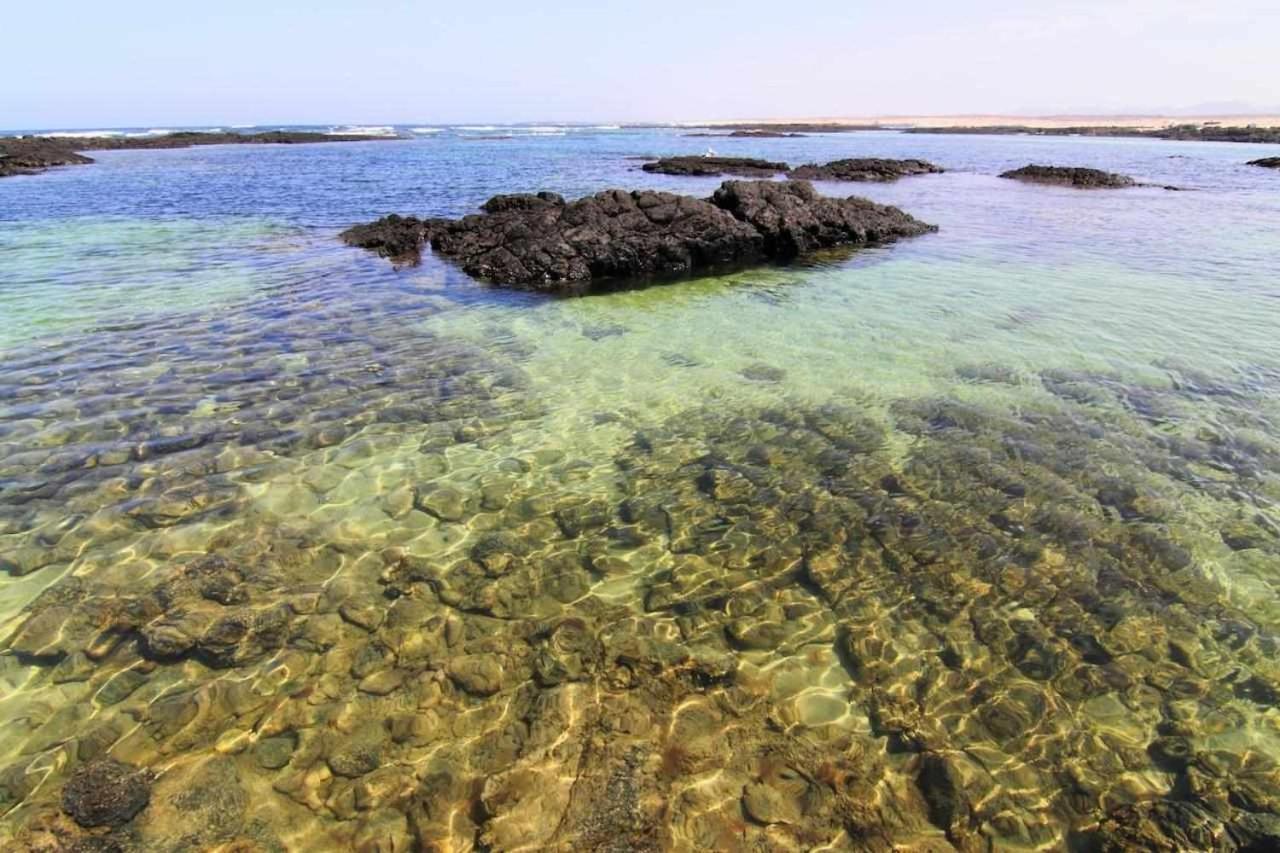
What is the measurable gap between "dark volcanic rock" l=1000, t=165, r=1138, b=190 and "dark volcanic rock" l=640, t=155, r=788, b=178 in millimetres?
15852

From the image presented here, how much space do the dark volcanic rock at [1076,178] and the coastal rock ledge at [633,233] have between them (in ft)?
71.7

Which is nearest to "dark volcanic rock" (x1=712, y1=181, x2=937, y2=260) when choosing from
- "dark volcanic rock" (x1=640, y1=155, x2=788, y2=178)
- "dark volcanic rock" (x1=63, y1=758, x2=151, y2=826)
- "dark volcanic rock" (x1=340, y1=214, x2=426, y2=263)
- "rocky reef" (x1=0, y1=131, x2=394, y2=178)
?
"dark volcanic rock" (x1=340, y1=214, x2=426, y2=263)

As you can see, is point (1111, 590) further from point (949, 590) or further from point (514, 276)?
point (514, 276)

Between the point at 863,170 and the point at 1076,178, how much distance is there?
40.3 ft

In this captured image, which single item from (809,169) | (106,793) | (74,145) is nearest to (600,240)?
(106,793)

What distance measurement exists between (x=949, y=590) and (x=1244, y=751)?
196cm

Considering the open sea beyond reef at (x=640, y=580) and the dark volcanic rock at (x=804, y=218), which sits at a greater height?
the dark volcanic rock at (x=804, y=218)

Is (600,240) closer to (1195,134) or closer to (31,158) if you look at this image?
(31,158)

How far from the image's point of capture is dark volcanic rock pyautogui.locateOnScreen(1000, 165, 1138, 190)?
119 feet

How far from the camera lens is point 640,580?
223 inches

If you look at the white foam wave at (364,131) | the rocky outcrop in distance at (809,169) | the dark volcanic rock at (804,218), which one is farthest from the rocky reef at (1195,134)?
the white foam wave at (364,131)

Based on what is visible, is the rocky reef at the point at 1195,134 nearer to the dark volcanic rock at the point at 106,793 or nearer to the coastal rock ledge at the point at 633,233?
the coastal rock ledge at the point at 633,233

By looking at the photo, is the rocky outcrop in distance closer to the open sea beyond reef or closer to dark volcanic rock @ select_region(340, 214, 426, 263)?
dark volcanic rock @ select_region(340, 214, 426, 263)

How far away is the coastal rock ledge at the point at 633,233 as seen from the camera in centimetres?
1662
